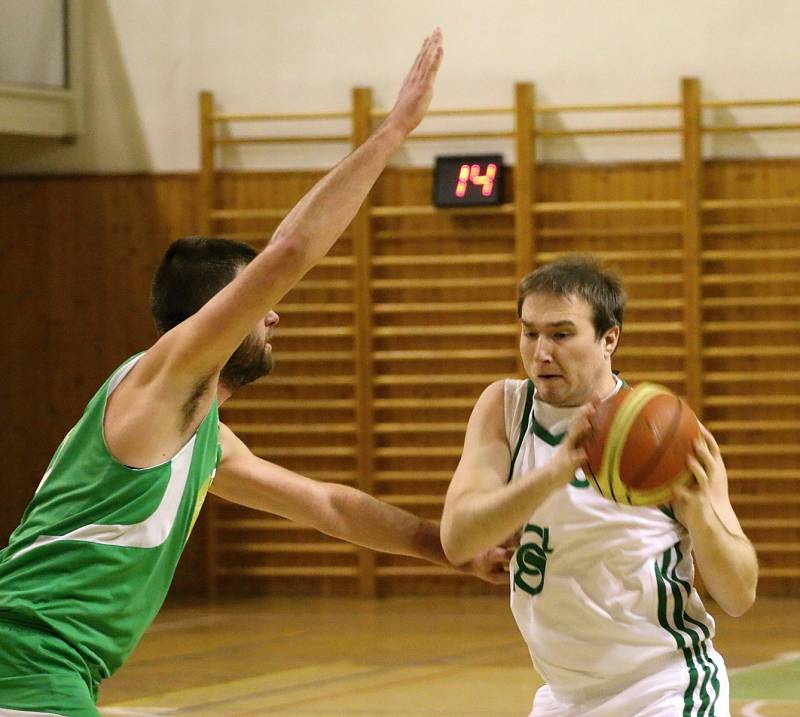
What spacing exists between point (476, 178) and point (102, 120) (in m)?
2.63

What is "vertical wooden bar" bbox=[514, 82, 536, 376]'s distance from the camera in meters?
8.39

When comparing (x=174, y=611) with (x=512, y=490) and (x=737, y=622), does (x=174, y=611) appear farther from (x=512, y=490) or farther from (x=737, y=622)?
(x=512, y=490)

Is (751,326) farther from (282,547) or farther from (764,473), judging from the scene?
(282,547)

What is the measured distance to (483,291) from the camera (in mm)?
8641

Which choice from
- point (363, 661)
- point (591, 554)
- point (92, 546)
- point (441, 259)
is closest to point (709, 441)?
point (591, 554)

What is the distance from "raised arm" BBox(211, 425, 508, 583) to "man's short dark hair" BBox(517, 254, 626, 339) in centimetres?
60

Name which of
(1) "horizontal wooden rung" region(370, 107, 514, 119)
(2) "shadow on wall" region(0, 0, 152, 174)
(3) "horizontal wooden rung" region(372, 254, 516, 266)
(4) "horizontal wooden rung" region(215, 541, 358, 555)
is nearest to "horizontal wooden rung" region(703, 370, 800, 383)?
(3) "horizontal wooden rung" region(372, 254, 516, 266)

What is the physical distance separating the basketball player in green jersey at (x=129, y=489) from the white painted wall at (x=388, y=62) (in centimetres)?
620

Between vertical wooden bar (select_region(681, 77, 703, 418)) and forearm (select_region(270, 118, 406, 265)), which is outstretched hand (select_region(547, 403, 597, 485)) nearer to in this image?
forearm (select_region(270, 118, 406, 265))

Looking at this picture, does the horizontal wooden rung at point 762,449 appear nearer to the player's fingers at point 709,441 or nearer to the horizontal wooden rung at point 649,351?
the horizontal wooden rung at point 649,351

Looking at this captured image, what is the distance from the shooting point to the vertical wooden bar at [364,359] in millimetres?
8648

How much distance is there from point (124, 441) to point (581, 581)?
102cm

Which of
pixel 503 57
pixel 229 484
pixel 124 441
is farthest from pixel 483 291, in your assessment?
pixel 124 441

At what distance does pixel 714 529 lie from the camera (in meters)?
2.64
